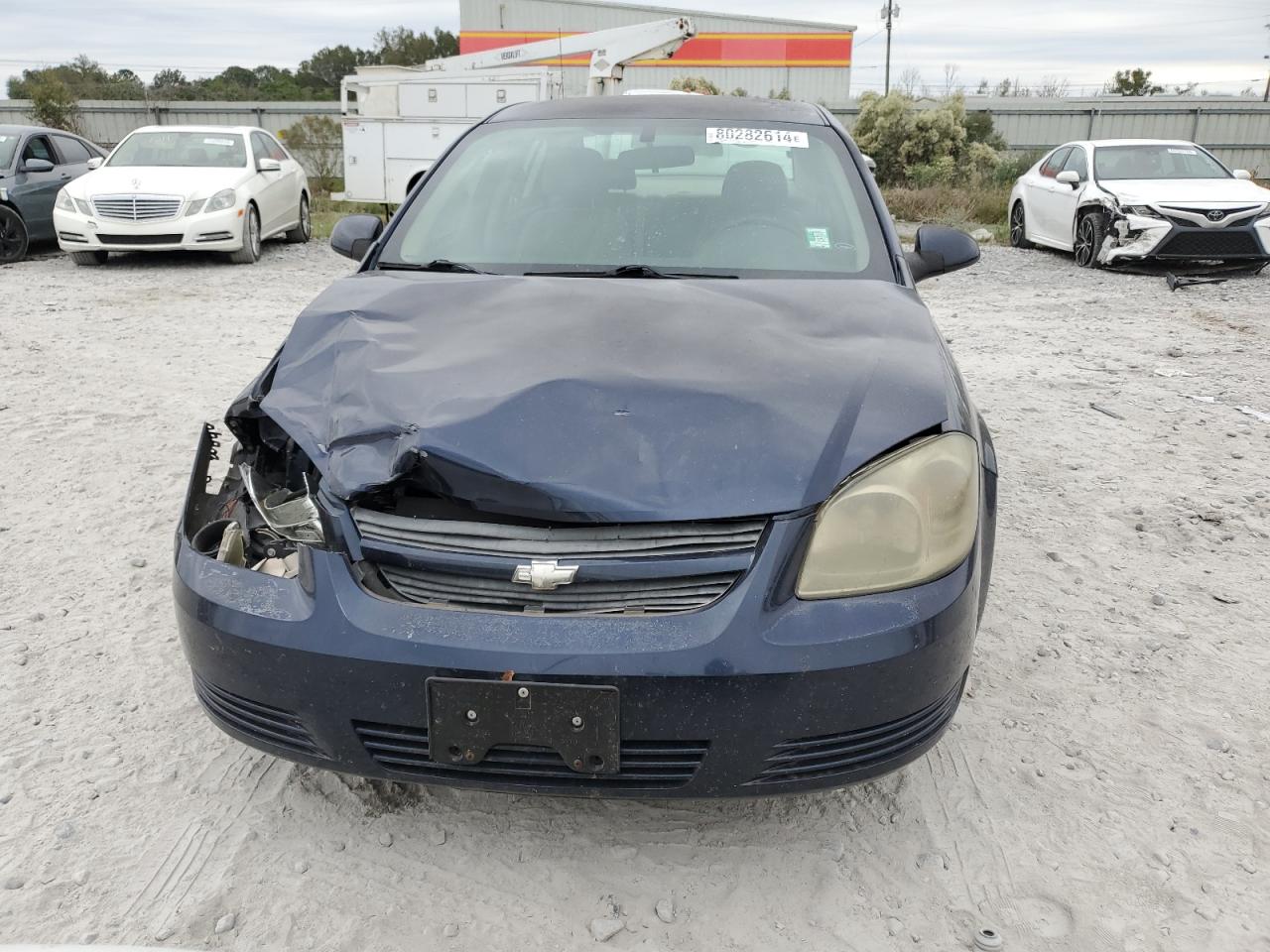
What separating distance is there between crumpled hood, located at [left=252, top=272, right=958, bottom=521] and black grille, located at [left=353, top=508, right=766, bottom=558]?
0.12ft

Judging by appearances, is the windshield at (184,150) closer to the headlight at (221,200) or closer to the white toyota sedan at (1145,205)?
the headlight at (221,200)

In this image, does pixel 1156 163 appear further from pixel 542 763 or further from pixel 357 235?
pixel 542 763

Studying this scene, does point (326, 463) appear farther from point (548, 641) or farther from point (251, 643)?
point (548, 641)

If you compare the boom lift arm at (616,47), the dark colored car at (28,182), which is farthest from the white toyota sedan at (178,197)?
the boom lift arm at (616,47)

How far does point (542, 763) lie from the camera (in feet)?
5.90

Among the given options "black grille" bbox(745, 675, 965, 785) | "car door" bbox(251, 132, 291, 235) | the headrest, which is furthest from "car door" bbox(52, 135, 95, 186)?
"black grille" bbox(745, 675, 965, 785)

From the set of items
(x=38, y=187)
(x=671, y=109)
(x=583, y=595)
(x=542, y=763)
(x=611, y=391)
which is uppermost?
(x=38, y=187)

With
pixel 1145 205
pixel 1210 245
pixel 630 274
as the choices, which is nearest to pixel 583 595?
pixel 630 274

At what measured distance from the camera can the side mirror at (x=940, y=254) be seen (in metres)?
3.32

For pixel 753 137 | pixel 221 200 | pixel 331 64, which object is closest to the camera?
pixel 753 137

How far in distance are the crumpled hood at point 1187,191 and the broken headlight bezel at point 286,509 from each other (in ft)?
33.6

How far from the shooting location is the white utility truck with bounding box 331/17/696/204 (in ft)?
46.9

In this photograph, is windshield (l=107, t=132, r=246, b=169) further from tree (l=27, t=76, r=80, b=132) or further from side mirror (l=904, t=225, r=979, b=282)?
tree (l=27, t=76, r=80, b=132)

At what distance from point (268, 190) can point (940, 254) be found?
30.4 feet
